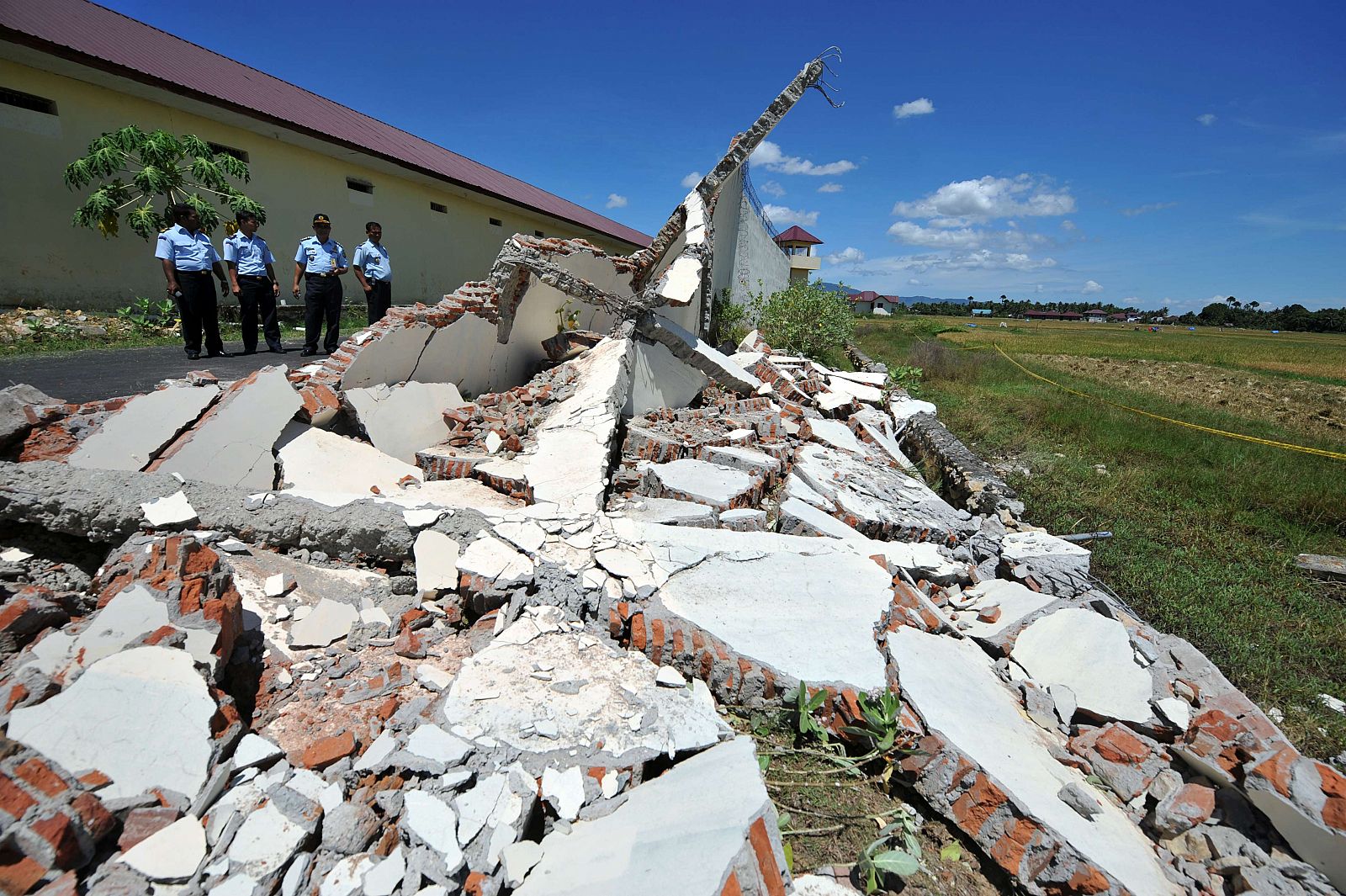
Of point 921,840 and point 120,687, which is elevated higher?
point 120,687

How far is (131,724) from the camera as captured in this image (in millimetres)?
1598

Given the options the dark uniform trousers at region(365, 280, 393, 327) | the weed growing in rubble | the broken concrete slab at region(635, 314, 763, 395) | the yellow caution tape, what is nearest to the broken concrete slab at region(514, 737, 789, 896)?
the weed growing in rubble

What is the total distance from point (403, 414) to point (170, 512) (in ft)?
5.94

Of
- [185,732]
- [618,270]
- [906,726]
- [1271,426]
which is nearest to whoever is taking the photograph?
[185,732]

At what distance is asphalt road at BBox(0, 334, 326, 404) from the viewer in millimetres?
4500

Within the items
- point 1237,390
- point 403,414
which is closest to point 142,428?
point 403,414

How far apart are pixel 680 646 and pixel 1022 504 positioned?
12.3 feet

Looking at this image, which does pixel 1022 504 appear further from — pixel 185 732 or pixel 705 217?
pixel 185 732

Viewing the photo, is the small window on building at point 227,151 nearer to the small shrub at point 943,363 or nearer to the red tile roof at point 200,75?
the red tile roof at point 200,75

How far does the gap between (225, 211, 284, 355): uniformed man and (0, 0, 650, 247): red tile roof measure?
4112 millimetres

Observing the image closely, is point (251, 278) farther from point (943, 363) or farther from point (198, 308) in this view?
point (943, 363)

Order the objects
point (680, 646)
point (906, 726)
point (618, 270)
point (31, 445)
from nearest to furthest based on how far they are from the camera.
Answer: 1. point (906, 726)
2. point (680, 646)
3. point (31, 445)
4. point (618, 270)

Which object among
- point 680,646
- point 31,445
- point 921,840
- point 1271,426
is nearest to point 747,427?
point 680,646

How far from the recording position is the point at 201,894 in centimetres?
137
